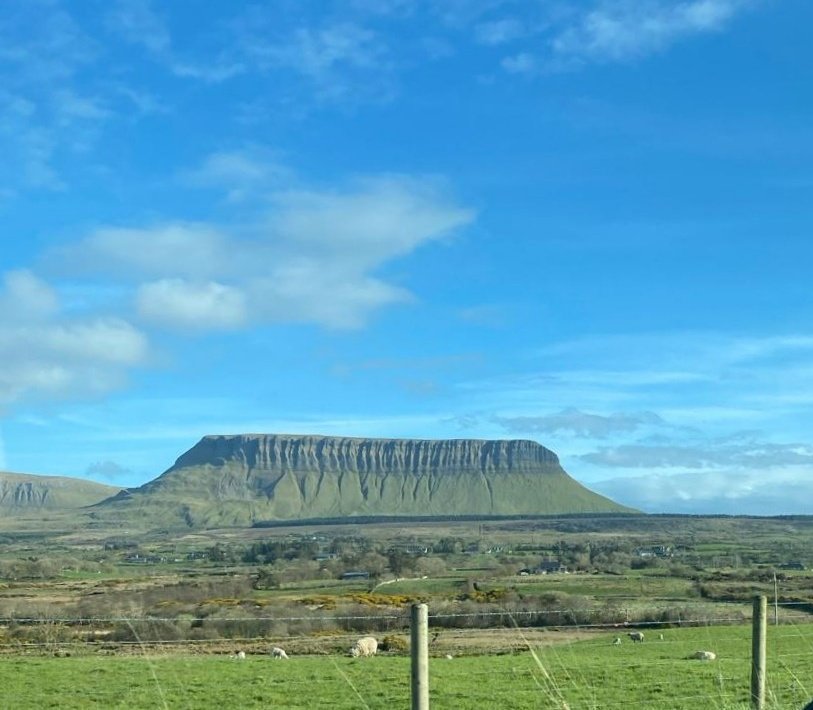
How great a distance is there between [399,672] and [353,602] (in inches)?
1167

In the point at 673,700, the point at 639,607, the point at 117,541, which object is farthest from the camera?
the point at 117,541

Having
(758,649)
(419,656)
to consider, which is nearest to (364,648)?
(758,649)

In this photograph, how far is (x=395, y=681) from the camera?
72.4ft

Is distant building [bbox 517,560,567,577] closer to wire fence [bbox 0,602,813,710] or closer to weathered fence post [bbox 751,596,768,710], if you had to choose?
wire fence [bbox 0,602,813,710]

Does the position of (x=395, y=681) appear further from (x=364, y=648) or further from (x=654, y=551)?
(x=654, y=551)

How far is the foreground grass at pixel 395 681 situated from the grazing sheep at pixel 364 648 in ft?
10.2

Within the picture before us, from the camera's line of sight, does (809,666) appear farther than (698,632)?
No

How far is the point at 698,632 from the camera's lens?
38.5 m

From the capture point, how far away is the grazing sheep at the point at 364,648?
32.5 m

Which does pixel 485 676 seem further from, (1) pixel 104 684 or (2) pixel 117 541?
(2) pixel 117 541

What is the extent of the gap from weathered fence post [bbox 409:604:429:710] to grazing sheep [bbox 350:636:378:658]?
25.4 m

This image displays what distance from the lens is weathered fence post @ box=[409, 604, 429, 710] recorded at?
740 cm

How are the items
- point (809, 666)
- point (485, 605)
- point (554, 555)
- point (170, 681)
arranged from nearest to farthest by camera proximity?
1. point (809, 666)
2. point (170, 681)
3. point (485, 605)
4. point (554, 555)

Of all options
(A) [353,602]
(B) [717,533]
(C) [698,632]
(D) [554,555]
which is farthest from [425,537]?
(C) [698,632]
